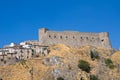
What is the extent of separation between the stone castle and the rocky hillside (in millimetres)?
2987

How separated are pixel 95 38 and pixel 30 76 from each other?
30.7 meters

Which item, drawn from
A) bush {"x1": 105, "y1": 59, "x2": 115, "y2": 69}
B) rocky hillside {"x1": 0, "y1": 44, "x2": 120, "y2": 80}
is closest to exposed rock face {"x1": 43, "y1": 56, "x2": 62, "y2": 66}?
rocky hillside {"x1": 0, "y1": 44, "x2": 120, "y2": 80}

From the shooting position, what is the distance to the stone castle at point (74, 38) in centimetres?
12519

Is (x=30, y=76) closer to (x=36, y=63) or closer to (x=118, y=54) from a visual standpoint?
(x=36, y=63)

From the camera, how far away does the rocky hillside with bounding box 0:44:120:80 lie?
109188mm

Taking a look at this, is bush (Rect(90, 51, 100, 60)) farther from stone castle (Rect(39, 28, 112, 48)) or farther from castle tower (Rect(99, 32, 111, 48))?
castle tower (Rect(99, 32, 111, 48))

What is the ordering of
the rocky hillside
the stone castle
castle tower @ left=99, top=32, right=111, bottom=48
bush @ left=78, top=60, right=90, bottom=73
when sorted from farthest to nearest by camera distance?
castle tower @ left=99, top=32, right=111, bottom=48
the stone castle
bush @ left=78, top=60, right=90, bottom=73
the rocky hillside

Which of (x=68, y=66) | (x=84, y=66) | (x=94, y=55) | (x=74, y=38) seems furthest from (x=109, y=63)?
(x=68, y=66)

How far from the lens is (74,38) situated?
128250 millimetres

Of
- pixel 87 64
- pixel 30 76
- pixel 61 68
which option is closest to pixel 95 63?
pixel 87 64

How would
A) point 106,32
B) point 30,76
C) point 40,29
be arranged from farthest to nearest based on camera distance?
point 106,32, point 40,29, point 30,76

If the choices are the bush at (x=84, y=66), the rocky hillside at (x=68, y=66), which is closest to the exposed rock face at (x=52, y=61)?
the rocky hillside at (x=68, y=66)

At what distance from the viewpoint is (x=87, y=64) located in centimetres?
11662

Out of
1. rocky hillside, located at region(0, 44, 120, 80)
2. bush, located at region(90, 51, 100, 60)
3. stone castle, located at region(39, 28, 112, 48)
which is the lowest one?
rocky hillside, located at region(0, 44, 120, 80)
